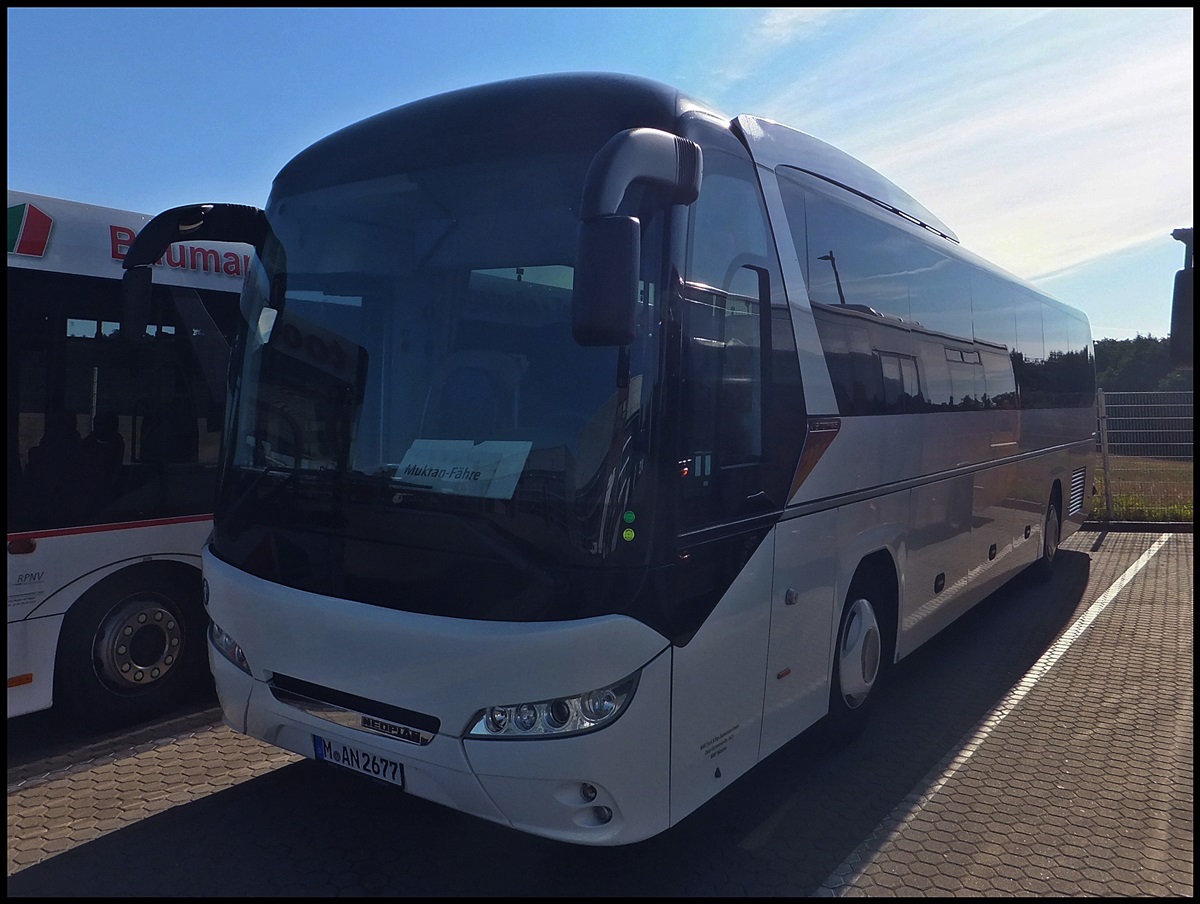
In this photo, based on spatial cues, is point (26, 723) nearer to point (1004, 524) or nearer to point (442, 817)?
point (442, 817)

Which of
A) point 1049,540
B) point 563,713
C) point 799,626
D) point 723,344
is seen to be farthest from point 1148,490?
point 563,713

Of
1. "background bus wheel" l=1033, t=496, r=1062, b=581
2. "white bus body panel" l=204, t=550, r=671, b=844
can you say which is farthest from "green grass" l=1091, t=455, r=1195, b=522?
"white bus body panel" l=204, t=550, r=671, b=844

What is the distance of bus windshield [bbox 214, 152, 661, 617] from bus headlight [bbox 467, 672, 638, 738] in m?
0.45

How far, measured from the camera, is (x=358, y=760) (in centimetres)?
388

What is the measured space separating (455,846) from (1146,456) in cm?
1579

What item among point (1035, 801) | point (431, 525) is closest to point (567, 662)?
point (431, 525)

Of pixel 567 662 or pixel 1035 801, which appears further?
pixel 1035 801

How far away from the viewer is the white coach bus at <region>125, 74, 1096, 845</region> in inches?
137

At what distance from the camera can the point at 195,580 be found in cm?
625

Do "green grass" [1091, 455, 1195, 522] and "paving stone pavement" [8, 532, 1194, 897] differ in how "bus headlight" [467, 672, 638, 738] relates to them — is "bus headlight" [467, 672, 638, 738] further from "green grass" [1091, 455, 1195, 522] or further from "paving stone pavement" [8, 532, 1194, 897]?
"green grass" [1091, 455, 1195, 522]

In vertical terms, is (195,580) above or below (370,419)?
below

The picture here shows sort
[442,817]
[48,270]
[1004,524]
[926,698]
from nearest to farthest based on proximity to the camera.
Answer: [442,817] < [48,270] < [926,698] < [1004,524]

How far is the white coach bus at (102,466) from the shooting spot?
5375mm

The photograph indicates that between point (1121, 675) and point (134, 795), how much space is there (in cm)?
677
